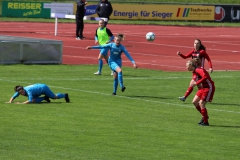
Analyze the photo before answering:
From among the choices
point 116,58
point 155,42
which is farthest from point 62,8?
point 116,58

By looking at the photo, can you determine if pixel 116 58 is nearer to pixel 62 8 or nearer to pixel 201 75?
pixel 201 75

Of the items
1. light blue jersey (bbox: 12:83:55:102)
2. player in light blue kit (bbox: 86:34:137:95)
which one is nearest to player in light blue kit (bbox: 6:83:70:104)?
light blue jersey (bbox: 12:83:55:102)

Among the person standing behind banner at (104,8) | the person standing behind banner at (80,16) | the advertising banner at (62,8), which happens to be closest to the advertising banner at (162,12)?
the advertising banner at (62,8)

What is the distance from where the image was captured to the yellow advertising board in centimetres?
5764

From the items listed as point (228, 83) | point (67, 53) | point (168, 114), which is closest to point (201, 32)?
point (67, 53)

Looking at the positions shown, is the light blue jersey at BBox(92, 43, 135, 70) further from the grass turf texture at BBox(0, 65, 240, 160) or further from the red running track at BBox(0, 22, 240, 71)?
the red running track at BBox(0, 22, 240, 71)

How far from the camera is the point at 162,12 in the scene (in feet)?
192

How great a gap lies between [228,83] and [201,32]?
81.5 ft

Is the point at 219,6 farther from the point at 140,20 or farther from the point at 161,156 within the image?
the point at 161,156

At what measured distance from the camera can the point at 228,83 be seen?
26625mm

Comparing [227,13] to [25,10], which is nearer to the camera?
[25,10]

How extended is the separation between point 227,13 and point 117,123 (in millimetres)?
42758

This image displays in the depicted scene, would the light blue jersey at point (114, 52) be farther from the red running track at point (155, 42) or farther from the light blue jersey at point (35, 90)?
the red running track at point (155, 42)

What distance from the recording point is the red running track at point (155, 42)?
1330 inches
